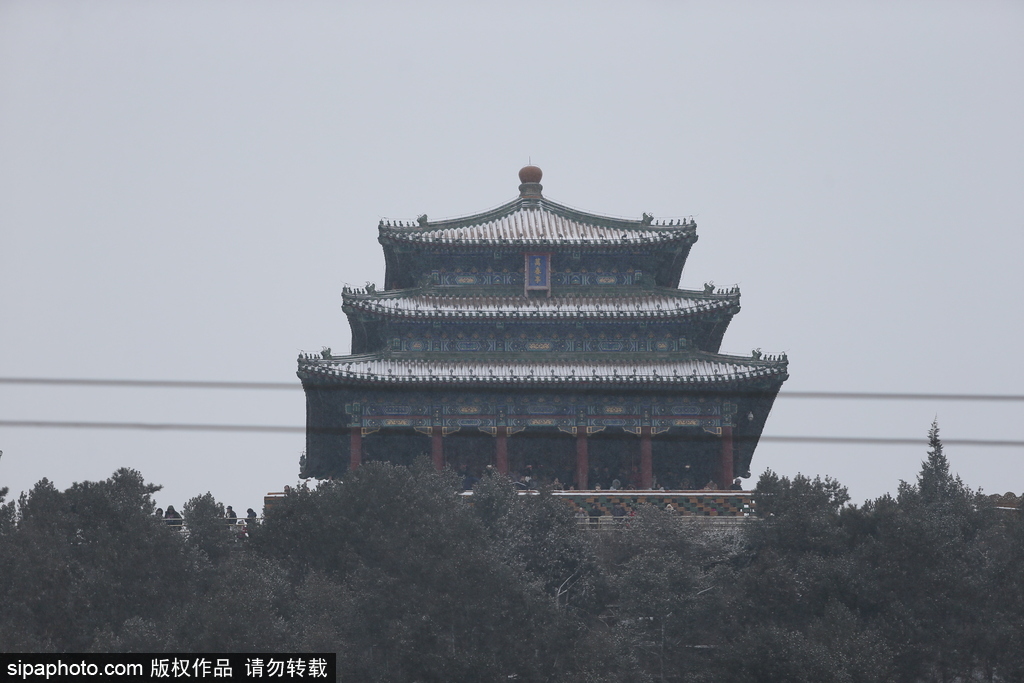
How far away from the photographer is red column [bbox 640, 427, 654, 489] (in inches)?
1879

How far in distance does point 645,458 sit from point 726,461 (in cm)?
274

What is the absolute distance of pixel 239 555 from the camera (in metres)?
34.8

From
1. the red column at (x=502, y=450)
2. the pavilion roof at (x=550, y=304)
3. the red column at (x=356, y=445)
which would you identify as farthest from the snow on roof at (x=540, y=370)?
the red column at (x=356, y=445)

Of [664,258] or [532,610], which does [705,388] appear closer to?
[664,258]

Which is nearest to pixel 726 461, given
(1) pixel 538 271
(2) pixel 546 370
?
(2) pixel 546 370

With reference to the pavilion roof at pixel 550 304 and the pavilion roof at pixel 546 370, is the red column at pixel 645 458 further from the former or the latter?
the pavilion roof at pixel 550 304

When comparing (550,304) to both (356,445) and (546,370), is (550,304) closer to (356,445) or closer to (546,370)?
(546,370)

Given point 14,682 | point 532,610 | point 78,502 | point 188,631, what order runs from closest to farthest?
point 14,682 → point 188,631 → point 532,610 → point 78,502

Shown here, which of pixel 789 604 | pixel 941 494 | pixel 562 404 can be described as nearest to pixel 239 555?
pixel 789 604

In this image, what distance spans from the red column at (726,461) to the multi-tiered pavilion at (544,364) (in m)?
0.04

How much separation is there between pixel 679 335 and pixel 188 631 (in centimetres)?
2426

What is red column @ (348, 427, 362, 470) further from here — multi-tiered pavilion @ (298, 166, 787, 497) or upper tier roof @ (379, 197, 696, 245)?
upper tier roof @ (379, 197, 696, 245)

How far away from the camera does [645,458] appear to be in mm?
48375

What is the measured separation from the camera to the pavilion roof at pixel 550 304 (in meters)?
49.3
